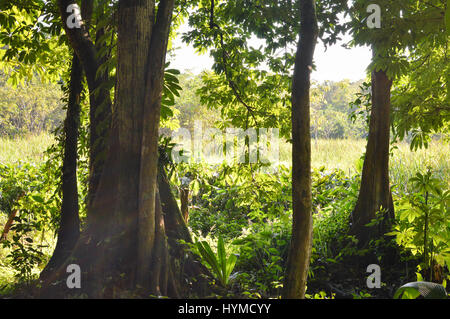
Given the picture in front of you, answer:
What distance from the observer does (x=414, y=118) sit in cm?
408

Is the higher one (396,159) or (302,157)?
(396,159)

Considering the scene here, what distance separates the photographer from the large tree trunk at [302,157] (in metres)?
2.12

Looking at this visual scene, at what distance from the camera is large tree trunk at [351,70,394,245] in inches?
171

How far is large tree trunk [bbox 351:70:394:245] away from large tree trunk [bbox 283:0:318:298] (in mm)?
2489

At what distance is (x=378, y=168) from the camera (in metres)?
4.38

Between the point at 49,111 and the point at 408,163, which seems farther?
the point at 49,111

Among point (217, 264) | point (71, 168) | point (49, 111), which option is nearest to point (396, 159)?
point (217, 264)

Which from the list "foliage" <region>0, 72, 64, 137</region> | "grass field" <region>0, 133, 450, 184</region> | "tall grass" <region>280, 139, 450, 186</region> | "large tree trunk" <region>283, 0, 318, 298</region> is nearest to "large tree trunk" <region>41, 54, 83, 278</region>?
"large tree trunk" <region>283, 0, 318, 298</region>

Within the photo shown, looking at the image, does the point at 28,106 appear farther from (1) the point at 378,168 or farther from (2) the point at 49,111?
(1) the point at 378,168

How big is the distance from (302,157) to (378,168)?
2.63 meters

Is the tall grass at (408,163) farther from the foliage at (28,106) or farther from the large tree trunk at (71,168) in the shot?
the foliage at (28,106)

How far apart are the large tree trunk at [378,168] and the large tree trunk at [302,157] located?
249 centimetres
